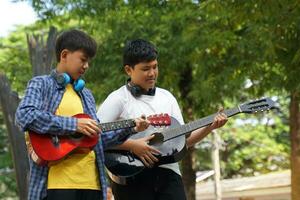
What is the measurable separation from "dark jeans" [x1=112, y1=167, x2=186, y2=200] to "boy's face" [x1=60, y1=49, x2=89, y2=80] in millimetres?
807

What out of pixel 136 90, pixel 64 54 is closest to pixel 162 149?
pixel 136 90

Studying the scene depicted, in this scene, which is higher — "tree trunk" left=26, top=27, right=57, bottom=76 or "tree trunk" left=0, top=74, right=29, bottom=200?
"tree trunk" left=26, top=27, right=57, bottom=76

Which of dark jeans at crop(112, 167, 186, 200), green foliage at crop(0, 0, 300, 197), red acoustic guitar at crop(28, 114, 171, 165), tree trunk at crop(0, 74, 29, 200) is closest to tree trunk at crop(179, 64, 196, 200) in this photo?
green foliage at crop(0, 0, 300, 197)

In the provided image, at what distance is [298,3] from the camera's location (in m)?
6.23

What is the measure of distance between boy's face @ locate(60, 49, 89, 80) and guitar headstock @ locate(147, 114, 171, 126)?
1.62 ft

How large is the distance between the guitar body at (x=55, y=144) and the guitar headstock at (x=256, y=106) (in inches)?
41.7

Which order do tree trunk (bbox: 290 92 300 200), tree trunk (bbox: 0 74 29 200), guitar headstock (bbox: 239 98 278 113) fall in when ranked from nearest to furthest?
guitar headstock (bbox: 239 98 278 113) < tree trunk (bbox: 0 74 29 200) < tree trunk (bbox: 290 92 300 200)

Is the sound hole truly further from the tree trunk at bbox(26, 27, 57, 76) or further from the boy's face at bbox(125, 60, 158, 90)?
the tree trunk at bbox(26, 27, 57, 76)

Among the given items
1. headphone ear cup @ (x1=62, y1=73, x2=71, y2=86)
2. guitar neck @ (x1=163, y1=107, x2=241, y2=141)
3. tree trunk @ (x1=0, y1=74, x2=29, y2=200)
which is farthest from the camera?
tree trunk @ (x1=0, y1=74, x2=29, y2=200)

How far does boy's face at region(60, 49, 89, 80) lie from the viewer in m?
3.08

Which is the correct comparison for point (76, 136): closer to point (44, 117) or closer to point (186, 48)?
point (44, 117)

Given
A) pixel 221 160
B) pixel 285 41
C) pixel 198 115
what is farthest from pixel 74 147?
pixel 221 160

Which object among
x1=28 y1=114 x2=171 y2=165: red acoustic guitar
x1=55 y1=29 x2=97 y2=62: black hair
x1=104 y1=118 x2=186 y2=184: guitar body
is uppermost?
x1=55 y1=29 x2=97 y2=62: black hair

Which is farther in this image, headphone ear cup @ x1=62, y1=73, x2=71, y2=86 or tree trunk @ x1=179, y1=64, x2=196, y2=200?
tree trunk @ x1=179, y1=64, x2=196, y2=200
